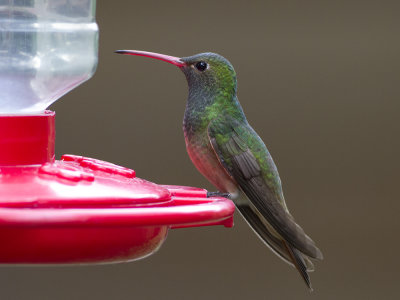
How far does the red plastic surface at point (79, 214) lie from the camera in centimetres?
159

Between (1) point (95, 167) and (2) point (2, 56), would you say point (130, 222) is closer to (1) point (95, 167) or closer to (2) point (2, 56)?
(1) point (95, 167)

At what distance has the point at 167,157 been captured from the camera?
5.09m

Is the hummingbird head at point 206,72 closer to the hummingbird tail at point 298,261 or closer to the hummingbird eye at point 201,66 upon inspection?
the hummingbird eye at point 201,66

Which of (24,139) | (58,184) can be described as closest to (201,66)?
(24,139)

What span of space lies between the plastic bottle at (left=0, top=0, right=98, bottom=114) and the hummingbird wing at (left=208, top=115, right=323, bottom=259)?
64 cm

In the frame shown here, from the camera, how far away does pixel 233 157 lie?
280cm

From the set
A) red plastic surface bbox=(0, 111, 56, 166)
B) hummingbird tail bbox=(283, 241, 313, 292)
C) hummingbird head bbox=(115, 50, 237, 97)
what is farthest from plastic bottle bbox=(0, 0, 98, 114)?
hummingbird tail bbox=(283, 241, 313, 292)

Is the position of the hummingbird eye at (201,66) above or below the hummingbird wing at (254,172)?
above

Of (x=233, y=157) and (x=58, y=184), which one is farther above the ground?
(x=58, y=184)

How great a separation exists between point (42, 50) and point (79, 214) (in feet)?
2.78

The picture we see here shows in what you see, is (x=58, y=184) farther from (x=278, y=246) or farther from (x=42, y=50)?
(x=278, y=246)

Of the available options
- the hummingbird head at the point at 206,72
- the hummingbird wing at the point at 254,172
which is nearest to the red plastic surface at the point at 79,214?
the hummingbird wing at the point at 254,172

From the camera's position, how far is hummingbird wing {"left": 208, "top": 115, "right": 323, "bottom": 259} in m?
2.68

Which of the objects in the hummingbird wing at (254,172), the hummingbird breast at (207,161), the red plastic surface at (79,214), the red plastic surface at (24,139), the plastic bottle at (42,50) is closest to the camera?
the red plastic surface at (79,214)
